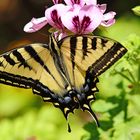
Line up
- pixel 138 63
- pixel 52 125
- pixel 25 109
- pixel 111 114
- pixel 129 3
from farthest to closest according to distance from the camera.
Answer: pixel 129 3 < pixel 25 109 < pixel 52 125 < pixel 111 114 < pixel 138 63

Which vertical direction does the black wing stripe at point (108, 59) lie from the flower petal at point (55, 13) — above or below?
below

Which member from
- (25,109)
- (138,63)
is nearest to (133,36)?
Answer: (138,63)

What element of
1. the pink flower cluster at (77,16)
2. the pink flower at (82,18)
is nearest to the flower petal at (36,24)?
the pink flower cluster at (77,16)

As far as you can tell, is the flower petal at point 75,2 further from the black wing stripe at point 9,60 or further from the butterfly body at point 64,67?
the black wing stripe at point 9,60

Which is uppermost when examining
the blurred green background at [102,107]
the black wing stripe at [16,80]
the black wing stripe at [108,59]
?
the black wing stripe at [16,80]

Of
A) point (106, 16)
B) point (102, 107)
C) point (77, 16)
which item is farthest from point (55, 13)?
point (102, 107)

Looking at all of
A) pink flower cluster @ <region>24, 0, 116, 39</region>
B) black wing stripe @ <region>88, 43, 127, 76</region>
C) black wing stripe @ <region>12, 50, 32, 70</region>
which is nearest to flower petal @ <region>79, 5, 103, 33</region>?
pink flower cluster @ <region>24, 0, 116, 39</region>

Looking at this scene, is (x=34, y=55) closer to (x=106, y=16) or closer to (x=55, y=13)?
(x=55, y=13)

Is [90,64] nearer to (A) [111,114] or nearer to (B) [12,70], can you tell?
(B) [12,70]
